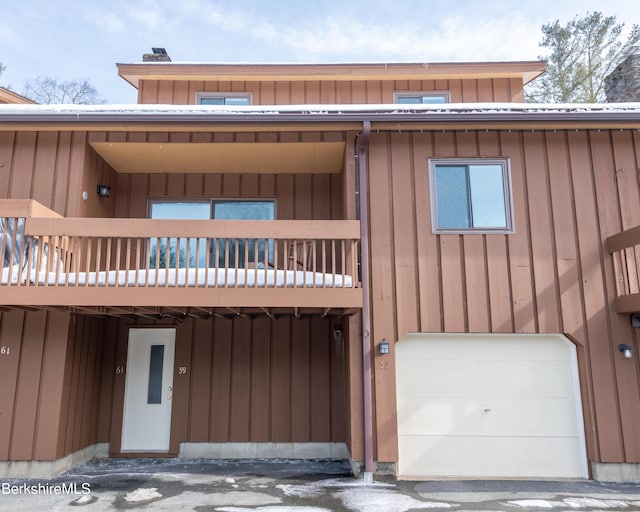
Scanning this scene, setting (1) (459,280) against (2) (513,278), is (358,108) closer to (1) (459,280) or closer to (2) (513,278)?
(1) (459,280)

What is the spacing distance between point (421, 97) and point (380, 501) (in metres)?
7.59

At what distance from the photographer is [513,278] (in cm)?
627

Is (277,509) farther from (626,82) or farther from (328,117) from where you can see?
(626,82)

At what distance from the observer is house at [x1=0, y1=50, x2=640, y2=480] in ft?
18.9

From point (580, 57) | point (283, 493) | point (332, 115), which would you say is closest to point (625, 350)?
point (283, 493)

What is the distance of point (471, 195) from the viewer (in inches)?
256

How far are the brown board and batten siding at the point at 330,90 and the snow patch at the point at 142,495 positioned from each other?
23.4ft

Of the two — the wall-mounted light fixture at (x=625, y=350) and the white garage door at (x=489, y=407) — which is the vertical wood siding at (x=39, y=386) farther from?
the wall-mounted light fixture at (x=625, y=350)

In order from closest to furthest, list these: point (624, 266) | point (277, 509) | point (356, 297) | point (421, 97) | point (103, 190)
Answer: point (277, 509)
point (356, 297)
point (624, 266)
point (103, 190)
point (421, 97)

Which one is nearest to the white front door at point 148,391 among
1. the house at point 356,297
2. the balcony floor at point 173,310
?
the house at point 356,297

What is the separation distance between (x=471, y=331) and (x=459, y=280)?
0.68 meters

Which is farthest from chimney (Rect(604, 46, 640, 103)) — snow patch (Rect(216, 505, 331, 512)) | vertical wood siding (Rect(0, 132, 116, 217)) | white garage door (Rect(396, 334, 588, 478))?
vertical wood siding (Rect(0, 132, 116, 217))

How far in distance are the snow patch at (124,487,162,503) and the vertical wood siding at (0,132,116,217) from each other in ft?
12.2

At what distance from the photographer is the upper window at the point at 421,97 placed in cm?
960
